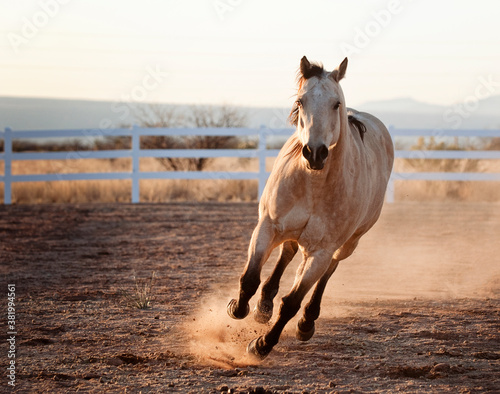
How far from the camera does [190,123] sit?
82.1 ft

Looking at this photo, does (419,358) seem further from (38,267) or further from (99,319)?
(38,267)

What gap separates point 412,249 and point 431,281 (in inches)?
96.6

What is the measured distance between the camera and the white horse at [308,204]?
453cm

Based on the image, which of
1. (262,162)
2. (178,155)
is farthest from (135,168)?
(262,162)

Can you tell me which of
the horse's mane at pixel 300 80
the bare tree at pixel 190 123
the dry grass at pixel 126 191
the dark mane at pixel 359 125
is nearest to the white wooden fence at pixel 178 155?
the dry grass at pixel 126 191

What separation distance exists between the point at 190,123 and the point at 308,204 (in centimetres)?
2053

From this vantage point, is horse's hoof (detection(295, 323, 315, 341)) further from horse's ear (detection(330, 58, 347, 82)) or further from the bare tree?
the bare tree

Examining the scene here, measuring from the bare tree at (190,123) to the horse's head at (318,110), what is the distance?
1662cm

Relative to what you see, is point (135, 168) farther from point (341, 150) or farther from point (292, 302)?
point (292, 302)

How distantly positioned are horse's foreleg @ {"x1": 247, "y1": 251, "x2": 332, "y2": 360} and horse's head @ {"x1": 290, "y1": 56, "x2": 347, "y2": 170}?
0.83 m

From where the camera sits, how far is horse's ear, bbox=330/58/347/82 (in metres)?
4.69

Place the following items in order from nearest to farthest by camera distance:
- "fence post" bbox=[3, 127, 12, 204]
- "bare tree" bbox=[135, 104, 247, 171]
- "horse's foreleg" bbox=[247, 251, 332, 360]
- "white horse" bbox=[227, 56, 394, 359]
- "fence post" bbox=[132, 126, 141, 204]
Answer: "white horse" bbox=[227, 56, 394, 359] → "horse's foreleg" bbox=[247, 251, 332, 360] → "fence post" bbox=[132, 126, 141, 204] → "fence post" bbox=[3, 127, 12, 204] → "bare tree" bbox=[135, 104, 247, 171]

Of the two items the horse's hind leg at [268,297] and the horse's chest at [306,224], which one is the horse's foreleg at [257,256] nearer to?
the horse's chest at [306,224]

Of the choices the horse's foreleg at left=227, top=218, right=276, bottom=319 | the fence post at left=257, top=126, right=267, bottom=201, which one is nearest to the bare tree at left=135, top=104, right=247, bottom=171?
the fence post at left=257, top=126, right=267, bottom=201
